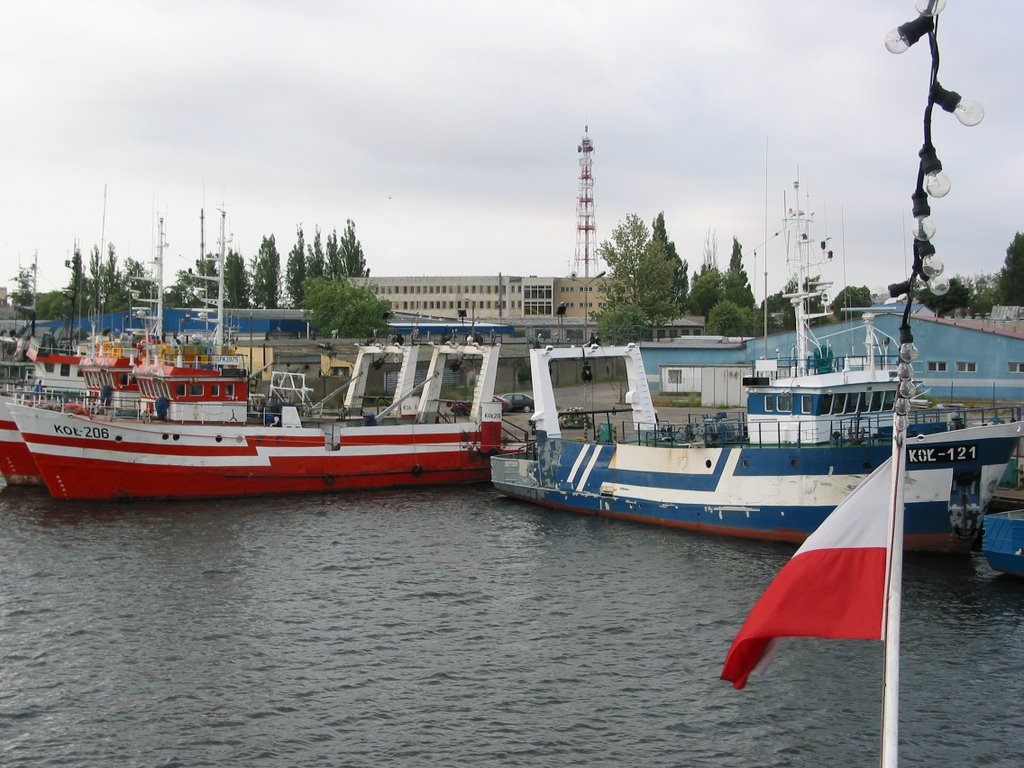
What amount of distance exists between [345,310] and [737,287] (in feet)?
160

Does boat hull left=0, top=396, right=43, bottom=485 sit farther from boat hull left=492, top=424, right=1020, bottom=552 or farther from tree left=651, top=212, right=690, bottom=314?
tree left=651, top=212, right=690, bottom=314

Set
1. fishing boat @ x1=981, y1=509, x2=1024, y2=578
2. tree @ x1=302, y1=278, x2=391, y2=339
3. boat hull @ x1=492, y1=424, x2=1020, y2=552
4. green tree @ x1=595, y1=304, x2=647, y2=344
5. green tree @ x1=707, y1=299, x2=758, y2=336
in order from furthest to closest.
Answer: green tree @ x1=707, y1=299, x2=758, y2=336 → tree @ x1=302, y1=278, x2=391, y2=339 → green tree @ x1=595, y1=304, x2=647, y2=344 → boat hull @ x1=492, y1=424, x2=1020, y2=552 → fishing boat @ x1=981, y1=509, x2=1024, y2=578

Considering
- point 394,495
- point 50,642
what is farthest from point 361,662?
point 394,495

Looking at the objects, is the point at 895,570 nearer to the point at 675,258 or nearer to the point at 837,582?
the point at 837,582

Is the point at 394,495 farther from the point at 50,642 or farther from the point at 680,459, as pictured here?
the point at 50,642

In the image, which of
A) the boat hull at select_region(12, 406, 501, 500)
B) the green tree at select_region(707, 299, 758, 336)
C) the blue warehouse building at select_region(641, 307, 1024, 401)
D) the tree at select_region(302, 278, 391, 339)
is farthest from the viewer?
the green tree at select_region(707, 299, 758, 336)

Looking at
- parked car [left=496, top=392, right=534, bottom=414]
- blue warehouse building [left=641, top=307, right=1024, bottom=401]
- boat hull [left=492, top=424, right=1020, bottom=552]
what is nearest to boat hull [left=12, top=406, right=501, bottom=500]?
boat hull [left=492, top=424, right=1020, bottom=552]

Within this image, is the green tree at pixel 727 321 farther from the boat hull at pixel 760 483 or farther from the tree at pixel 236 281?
the boat hull at pixel 760 483

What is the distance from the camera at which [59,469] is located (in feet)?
119

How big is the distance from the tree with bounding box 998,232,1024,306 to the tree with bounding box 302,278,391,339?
5671 cm

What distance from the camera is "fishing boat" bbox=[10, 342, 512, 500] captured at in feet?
118

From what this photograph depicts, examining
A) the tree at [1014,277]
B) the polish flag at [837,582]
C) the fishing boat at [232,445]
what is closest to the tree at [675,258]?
the tree at [1014,277]

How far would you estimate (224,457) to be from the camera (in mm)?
37219

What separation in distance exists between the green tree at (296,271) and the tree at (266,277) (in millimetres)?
1428
